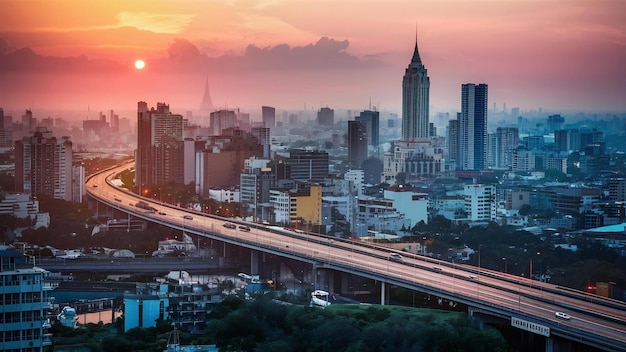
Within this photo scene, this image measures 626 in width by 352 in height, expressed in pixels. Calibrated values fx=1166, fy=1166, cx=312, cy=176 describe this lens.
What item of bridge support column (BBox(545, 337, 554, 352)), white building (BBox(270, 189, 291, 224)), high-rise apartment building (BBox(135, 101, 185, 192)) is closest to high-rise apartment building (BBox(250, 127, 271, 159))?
high-rise apartment building (BBox(135, 101, 185, 192))

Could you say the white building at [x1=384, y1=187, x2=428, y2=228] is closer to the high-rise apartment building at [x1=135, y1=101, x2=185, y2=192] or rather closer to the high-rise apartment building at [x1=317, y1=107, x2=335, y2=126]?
the high-rise apartment building at [x1=317, y1=107, x2=335, y2=126]

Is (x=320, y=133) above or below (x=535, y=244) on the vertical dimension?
above

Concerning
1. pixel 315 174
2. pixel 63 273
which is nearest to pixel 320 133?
pixel 315 174

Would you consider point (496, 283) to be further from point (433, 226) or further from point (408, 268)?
point (433, 226)

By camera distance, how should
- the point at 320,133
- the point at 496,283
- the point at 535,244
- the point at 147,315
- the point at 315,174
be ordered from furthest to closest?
the point at 320,133
the point at 315,174
the point at 535,244
the point at 496,283
the point at 147,315

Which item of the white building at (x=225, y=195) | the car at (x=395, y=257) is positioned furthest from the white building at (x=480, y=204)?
the car at (x=395, y=257)

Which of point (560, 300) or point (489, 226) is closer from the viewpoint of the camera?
point (560, 300)

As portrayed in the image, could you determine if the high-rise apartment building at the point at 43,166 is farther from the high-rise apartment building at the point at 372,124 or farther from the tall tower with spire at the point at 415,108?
the tall tower with spire at the point at 415,108
